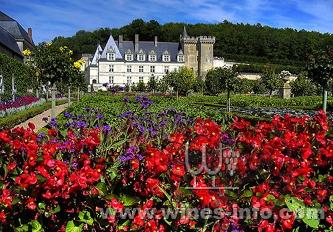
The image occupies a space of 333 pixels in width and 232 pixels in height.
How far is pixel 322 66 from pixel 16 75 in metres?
19.9

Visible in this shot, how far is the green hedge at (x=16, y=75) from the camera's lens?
26797 millimetres

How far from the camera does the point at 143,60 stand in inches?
2709

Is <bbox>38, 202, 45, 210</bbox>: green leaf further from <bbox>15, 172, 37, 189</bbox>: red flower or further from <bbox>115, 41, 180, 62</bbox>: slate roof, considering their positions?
<bbox>115, 41, 180, 62</bbox>: slate roof

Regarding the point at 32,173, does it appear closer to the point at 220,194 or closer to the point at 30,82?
the point at 220,194

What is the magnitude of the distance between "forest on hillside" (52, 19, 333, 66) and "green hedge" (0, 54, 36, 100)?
5924cm

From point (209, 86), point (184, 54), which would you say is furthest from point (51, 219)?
point (184, 54)

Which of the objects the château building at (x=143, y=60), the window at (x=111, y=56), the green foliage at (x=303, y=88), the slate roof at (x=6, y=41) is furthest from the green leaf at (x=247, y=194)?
the window at (x=111, y=56)

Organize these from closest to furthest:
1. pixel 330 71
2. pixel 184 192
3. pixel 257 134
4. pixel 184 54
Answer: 1. pixel 184 192
2. pixel 257 134
3. pixel 330 71
4. pixel 184 54

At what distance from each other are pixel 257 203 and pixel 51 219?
1.33m

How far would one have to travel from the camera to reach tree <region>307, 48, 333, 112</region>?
679 inches

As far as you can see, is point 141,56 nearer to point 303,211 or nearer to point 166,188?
point 166,188

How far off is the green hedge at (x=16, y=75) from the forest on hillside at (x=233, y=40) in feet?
194

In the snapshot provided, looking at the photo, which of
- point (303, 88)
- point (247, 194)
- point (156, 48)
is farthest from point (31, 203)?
point (156, 48)

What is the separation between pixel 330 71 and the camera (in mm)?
17359
